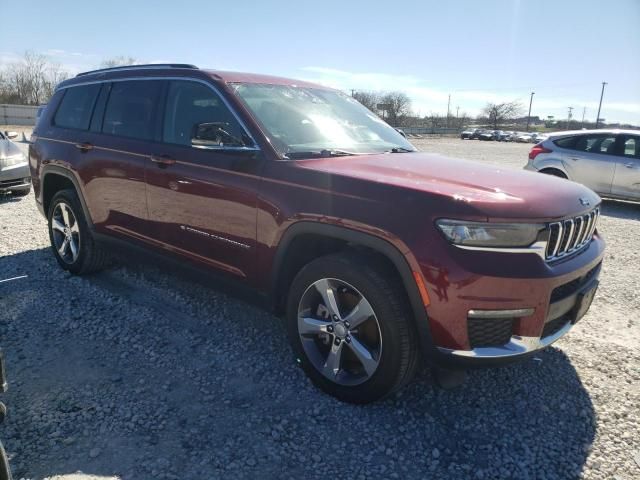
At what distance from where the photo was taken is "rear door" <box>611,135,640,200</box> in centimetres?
928

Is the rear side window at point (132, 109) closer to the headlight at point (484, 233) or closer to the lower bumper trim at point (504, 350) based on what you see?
the headlight at point (484, 233)

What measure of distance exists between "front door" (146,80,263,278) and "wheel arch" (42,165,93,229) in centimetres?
113

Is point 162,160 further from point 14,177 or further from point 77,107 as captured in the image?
point 14,177

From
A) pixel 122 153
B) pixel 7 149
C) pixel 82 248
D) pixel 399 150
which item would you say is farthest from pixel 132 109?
pixel 7 149

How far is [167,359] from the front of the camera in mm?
3318

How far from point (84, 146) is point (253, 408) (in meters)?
2.97

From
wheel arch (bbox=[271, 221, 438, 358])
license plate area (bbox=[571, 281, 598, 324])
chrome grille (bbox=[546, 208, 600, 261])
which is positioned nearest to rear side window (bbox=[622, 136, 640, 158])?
chrome grille (bbox=[546, 208, 600, 261])

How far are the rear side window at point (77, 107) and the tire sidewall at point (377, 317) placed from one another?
2.88 meters

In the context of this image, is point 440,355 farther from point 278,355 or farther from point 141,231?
point 141,231

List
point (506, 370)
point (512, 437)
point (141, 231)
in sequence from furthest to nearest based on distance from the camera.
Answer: point (141, 231)
point (506, 370)
point (512, 437)

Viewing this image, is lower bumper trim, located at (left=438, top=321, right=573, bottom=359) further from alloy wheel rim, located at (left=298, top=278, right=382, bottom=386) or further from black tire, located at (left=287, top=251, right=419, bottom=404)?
alloy wheel rim, located at (left=298, top=278, right=382, bottom=386)

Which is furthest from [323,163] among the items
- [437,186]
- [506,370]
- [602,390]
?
[602,390]

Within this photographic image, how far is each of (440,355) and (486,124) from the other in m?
109

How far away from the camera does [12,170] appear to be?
8.43m
